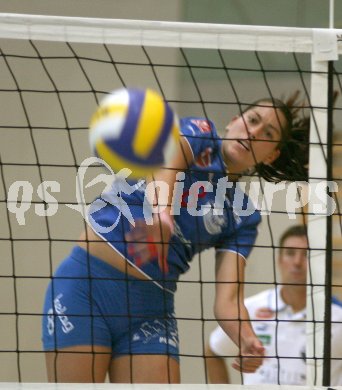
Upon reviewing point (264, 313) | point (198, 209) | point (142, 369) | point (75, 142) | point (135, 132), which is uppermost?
point (75, 142)

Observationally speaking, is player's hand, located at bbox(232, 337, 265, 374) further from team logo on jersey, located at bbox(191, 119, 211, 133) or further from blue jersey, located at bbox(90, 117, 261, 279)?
team logo on jersey, located at bbox(191, 119, 211, 133)

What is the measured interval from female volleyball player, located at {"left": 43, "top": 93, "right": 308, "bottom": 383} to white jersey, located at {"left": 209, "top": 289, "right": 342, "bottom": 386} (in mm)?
597

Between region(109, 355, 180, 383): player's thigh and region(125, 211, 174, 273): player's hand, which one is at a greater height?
region(125, 211, 174, 273): player's hand

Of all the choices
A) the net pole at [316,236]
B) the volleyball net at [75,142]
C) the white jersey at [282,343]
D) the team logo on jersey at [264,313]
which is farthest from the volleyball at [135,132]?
the volleyball net at [75,142]

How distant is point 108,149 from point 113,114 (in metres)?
0.07

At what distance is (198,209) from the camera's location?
2262mm

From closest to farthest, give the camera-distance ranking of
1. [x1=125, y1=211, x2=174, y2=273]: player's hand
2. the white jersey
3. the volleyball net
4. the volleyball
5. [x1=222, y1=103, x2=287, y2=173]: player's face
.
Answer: the volleyball
[x1=125, y1=211, x2=174, y2=273]: player's hand
[x1=222, y1=103, x2=287, y2=173]: player's face
the white jersey
the volleyball net

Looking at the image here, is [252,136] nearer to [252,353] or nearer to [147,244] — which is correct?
A: [147,244]

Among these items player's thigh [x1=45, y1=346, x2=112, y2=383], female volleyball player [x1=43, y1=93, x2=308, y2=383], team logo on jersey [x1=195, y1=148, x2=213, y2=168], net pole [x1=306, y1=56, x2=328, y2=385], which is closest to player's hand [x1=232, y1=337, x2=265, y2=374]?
female volleyball player [x1=43, y1=93, x2=308, y2=383]

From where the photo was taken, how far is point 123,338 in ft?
7.41

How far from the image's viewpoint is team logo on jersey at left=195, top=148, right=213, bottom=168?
2.27 metres

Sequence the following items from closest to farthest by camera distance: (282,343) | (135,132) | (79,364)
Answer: (135,132) → (79,364) → (282,343)

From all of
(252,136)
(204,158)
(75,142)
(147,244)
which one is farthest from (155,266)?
(75,142)

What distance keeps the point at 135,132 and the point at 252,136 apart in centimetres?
50
